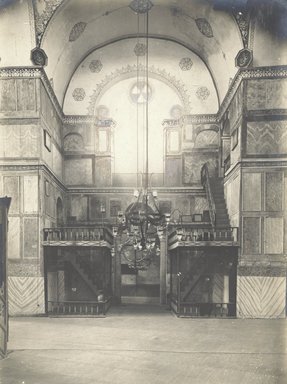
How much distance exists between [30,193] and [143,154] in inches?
242

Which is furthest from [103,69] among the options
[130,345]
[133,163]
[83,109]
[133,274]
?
[130,345]

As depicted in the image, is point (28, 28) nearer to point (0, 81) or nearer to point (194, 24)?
point (0, 81)

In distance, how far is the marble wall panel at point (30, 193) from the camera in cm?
1403

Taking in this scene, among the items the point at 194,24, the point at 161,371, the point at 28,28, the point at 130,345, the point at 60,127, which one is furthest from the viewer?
the point at 60,127

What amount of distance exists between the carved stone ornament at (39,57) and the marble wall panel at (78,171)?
5409 mm

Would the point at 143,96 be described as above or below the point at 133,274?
→ above

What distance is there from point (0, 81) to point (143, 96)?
645cm

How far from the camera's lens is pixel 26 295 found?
13945 millimetres

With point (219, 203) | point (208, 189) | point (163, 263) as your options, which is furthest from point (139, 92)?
point (163, 263)

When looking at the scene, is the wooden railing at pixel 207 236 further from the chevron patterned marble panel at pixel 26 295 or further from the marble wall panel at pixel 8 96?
the marble wall panel at pixel 8 96

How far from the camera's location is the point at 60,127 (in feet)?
58.6

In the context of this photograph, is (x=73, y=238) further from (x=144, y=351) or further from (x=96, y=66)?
(x=96, y=66)

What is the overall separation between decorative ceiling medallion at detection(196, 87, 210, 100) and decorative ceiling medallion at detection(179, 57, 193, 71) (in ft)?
3.38

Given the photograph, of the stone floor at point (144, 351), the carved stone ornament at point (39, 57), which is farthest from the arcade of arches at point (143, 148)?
the stone floor at point (144, 351)
